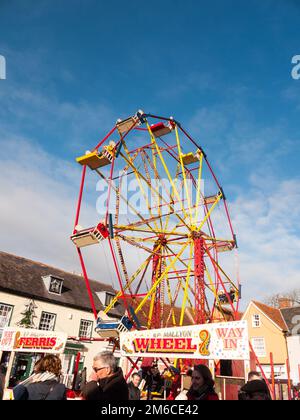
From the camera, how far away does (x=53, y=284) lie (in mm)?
27500

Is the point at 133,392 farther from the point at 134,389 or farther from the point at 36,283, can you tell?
the point at 36,283

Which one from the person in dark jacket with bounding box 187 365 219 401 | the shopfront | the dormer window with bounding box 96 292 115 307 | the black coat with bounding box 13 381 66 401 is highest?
the dormer window with bounding box 96 292 115 307

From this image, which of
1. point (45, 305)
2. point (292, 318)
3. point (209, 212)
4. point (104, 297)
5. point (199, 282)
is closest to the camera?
point (199, 282)

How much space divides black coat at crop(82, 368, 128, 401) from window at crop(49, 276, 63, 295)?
25053 millimetres

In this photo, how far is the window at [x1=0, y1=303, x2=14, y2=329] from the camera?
74.5ft

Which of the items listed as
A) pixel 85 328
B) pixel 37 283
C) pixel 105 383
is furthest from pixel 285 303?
pixel 105 383

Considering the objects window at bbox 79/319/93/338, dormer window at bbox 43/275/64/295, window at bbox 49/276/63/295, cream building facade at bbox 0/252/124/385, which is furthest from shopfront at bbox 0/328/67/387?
window at bbox 79/319/93/338

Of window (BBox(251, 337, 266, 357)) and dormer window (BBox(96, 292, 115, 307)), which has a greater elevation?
dormer window (BBox(96, 292, 115, 307))

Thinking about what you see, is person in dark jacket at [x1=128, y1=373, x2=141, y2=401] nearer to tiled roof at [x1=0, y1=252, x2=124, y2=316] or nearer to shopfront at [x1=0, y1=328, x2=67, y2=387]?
shopfront at [x1=0, y1=328, x2=67, y2=387]

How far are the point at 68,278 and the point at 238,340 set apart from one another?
26.1m

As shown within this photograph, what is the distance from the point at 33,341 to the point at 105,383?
913 cm

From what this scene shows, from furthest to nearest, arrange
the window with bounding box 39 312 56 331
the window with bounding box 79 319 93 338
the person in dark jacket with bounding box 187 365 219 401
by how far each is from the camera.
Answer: the window with bounding box 79 319 93 338
the window with bounding box 39 312 56 331
the person in dark jacket with bounding box 187 365 219 401
